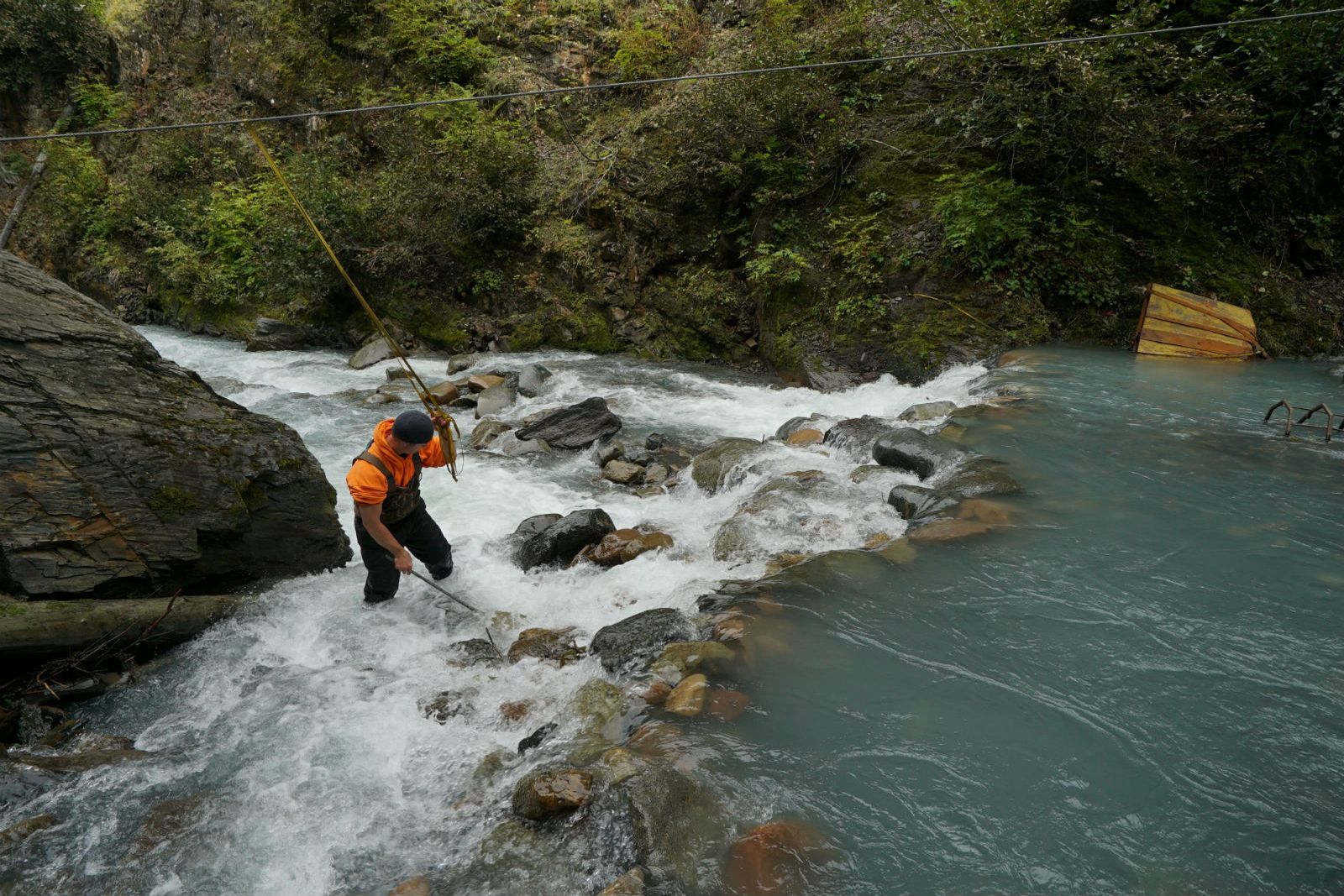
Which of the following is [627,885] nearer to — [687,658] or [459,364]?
[687,658]

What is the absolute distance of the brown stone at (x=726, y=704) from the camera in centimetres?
354

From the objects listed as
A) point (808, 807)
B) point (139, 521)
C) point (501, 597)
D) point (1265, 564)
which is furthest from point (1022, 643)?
point (139, 521)

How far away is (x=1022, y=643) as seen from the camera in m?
4.04

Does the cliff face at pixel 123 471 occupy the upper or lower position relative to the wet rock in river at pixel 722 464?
upper

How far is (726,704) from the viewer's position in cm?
363

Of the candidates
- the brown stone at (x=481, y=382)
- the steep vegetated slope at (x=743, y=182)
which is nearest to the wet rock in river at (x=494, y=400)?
the brown stone at (x=481, y=382)

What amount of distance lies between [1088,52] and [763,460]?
24.4ft

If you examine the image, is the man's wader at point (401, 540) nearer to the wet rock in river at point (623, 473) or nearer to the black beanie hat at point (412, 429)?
the black beanie hat at point (412, 429)

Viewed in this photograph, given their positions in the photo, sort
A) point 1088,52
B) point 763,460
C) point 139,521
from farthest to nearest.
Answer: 1. point 1088,52
2. point 763,460
3. point 139,521

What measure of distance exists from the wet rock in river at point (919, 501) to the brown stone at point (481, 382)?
6718 mm

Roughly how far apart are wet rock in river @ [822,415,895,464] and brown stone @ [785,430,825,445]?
12cm

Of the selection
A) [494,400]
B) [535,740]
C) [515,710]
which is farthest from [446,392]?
[535,740]

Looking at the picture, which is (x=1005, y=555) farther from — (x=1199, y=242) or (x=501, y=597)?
(x=1199, y=242)

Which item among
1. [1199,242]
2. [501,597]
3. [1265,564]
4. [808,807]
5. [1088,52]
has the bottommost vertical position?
[501,597]
